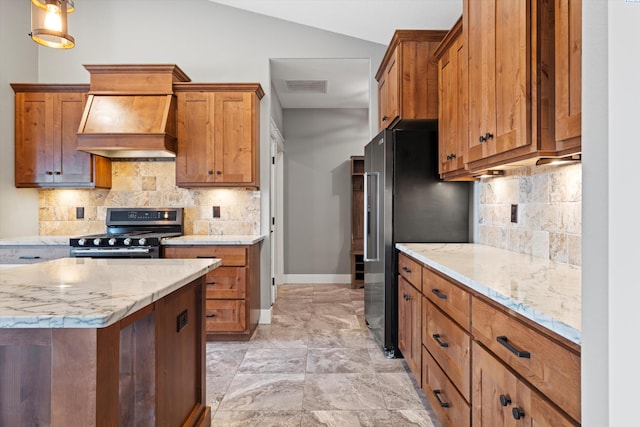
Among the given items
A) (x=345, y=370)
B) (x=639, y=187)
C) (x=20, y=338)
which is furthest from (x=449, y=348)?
(x=20, y=338)

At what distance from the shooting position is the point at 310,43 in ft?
13.7

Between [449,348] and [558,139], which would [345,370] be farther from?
[558,139]

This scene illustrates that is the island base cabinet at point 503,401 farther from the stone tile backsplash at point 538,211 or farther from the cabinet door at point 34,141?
the cabinet door at point 34,141

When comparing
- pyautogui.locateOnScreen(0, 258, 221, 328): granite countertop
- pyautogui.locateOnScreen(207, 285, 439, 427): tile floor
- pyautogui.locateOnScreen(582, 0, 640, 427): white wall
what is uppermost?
pyautogui.locateOnScreen(582, 0, 640, 427): white wall

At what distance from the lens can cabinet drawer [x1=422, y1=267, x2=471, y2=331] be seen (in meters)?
1.65

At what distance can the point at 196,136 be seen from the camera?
3754 millimetres

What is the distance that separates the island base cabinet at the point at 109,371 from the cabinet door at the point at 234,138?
76.1 inches

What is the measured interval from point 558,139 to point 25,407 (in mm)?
2031

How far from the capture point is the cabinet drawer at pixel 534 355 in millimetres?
948

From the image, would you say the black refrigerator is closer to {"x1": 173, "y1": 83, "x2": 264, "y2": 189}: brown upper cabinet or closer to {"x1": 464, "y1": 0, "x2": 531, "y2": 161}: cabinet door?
{"x1": 464, "y1": 0, "x2": 531, "y2": 161}: cabinet door

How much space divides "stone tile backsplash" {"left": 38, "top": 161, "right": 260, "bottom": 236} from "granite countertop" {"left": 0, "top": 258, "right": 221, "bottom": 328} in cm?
207

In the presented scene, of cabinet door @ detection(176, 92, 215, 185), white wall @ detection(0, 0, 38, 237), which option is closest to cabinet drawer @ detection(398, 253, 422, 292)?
cabinet door @ detection(176, 92, 215, 185)

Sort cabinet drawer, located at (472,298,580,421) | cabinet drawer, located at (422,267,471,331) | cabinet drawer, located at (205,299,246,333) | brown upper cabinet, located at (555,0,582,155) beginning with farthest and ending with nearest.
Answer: cabinet drawer, located at (205,299,246,333) < cabinet drawer, located at (422,267,471,331) < brown upper cabinet, located at (555,0,582,155) < cabinet drawer, located at (472,298,580,421)

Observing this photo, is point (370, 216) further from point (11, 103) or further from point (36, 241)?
point (11, 103)
